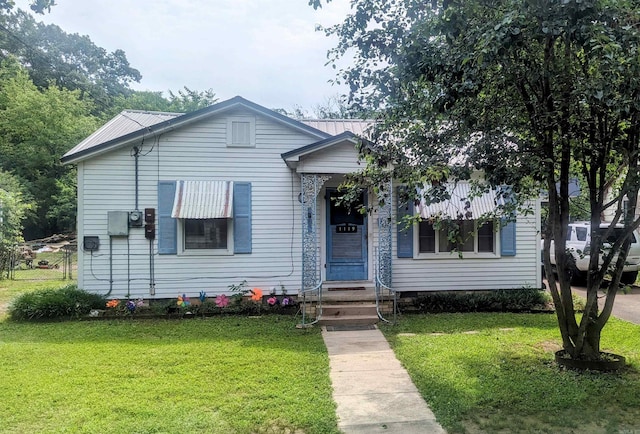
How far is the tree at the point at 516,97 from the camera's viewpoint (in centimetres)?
317

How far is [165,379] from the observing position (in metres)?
4.55

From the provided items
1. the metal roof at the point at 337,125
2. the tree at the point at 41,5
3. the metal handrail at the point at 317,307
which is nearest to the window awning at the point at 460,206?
the metal handrail at the point at 317,307

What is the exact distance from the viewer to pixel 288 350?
563 cm

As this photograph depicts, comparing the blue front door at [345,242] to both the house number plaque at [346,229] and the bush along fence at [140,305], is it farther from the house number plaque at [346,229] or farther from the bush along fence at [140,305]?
the bush along fence at [140,305]

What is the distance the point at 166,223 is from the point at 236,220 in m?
1.38

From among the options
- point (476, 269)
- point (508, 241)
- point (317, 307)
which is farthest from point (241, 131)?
point (508, 241)

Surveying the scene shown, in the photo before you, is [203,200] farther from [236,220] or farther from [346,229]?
[346,229]

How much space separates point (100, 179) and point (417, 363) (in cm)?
682

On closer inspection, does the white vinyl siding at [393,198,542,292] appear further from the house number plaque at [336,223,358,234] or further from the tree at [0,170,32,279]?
the tree at [0,170,32,279]

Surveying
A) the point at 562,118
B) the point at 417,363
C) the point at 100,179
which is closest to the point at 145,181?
the point at 100,179

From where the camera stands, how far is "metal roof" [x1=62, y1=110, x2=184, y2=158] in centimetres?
860

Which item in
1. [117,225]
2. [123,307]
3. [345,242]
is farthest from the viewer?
[345,242]

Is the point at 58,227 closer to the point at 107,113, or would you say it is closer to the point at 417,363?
Answer: the point at 107,113

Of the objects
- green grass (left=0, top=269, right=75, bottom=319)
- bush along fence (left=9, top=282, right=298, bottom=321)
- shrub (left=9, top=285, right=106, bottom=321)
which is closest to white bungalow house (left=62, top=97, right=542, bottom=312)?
bush along fence (left=9, top=282, right=298, bottom=321)
